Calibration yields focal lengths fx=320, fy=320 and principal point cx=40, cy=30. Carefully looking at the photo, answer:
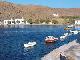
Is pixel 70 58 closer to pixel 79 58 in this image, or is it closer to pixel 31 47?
pixel 79 58

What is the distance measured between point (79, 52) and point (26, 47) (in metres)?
48.4

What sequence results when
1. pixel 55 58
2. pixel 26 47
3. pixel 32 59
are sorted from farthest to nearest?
pixel 26 47
pixel 32 59
pixel 55 58

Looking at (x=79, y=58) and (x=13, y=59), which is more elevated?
(x=79, y=58)

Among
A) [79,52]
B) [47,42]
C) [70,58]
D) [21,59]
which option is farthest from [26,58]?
[47,42]

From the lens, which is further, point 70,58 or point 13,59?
point 13,59

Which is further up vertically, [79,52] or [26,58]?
[79,52]

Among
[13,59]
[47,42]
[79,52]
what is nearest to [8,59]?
[13,59]

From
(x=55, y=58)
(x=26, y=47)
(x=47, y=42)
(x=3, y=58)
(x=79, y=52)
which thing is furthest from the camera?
(x=47, y=42)

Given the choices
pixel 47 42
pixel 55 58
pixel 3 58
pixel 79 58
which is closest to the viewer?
pixel 79 58

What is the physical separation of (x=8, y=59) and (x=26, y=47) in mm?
24708

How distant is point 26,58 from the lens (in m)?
59.4

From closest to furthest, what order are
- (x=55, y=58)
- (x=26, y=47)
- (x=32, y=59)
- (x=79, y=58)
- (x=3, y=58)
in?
(x=79, y=58) < (x=55, y=58) < (x=32, y=59) < (x=3, y=58) < (x=26, y=47)

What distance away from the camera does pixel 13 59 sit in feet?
190

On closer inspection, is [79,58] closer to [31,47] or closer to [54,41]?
[31,47]
